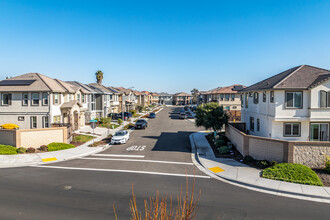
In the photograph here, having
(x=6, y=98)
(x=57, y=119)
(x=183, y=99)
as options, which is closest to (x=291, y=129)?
(x=57, y=119)

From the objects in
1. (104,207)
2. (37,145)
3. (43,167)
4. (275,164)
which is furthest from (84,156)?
(275,164)

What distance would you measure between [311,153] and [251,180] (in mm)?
5280

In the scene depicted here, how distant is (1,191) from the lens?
11.4 metres

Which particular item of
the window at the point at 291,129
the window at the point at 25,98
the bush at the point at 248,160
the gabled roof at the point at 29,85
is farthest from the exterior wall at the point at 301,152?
the window at the point at 25,98

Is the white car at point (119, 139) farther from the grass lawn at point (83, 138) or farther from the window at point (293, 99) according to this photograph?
the window at point (293, 99)

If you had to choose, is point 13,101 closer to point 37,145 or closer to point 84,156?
point 37,145

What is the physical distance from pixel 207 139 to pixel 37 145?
1864cm

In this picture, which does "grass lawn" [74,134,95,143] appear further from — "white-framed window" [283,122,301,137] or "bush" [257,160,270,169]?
"white-framed window" [283,122,301,137]

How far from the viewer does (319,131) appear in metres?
18.3

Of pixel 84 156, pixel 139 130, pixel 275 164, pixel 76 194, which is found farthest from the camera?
pixel 139 130

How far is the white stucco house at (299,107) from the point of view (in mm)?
17281

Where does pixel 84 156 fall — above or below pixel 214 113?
below

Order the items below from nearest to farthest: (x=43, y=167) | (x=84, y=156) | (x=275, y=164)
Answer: (x=275, y=164)
(x=43, y=167)
(x=84, y=156)

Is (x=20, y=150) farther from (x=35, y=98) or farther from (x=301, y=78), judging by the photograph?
(x=301, y=78)
